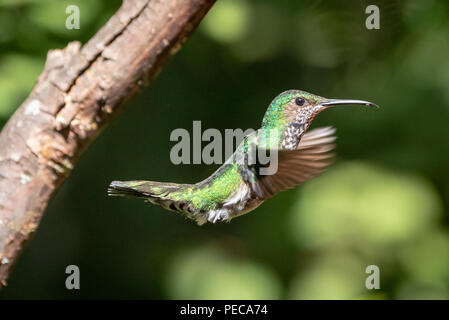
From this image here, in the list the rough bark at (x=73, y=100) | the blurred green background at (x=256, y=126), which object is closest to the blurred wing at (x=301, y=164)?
the rough bark at (x=73, y=100)

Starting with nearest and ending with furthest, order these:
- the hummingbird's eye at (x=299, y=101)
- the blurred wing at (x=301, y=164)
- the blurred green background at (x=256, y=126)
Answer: the blurred wing at (x=301, y=164)
the hummingbird's eye at (x=299, y=101)
the blurred green background at (x=256, y=126)

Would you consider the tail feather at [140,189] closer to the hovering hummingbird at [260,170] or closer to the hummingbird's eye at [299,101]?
the hovering hummingbird at [260,170]

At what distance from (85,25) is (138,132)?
79 cm

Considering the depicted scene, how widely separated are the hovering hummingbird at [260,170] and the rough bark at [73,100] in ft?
0.77

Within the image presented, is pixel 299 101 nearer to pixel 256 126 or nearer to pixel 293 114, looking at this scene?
pixel 293 114

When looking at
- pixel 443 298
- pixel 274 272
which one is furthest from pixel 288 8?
pixel 443 298

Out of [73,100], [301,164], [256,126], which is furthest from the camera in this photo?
[256,126]

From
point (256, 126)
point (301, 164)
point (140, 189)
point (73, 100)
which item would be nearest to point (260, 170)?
point (301, 164)

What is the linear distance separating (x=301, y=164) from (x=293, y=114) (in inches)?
5.0

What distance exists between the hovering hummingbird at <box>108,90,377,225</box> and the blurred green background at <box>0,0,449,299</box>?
116 cm

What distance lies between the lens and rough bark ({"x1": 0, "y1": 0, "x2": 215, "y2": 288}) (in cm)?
133

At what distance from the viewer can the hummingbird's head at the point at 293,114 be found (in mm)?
1231

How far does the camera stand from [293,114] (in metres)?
1.25

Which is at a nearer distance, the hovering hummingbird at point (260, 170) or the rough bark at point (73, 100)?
the hovering hummingbird at point (260, 170)
